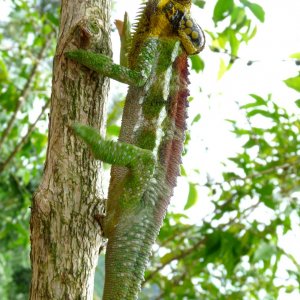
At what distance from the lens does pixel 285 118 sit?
2688 mm

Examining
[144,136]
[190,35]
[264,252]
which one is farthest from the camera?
[264,252]

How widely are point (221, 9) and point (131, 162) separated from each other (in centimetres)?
78

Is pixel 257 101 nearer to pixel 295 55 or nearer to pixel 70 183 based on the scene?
pixel 295 55

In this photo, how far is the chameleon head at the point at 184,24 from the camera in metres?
2.13

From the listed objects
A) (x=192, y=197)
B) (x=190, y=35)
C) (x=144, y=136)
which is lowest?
(x=144, y=136)

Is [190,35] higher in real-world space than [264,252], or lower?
higher

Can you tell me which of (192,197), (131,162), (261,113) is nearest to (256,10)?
(261,113)

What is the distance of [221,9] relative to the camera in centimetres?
219

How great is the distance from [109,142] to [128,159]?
10 cm

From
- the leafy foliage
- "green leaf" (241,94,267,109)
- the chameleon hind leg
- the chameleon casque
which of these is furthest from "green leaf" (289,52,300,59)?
the leafy foliage

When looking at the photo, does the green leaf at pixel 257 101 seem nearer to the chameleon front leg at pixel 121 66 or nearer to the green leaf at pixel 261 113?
the green leaf at pixel 261 113

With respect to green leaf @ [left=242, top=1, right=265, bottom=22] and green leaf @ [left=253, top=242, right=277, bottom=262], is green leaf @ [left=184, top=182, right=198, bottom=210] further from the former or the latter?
green leaf @ [left=242, top=1, right=265, bottom=22]

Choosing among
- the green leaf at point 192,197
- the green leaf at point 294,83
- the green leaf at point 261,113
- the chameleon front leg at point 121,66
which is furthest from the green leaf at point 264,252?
the chameleon front leg at point 121,66

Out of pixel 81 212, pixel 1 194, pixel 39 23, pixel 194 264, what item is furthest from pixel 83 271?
pixel 1 194
